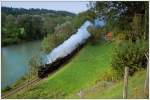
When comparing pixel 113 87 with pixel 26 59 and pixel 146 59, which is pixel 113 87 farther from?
pixel 26 59

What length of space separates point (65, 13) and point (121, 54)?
545 millimetres

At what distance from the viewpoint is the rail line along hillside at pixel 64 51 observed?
5.41 meters

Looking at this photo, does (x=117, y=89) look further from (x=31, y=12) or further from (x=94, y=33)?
(x=31, y=12)

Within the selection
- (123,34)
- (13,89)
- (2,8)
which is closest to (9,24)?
(2,8)

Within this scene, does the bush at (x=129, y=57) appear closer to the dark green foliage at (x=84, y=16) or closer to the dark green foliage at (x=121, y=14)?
the dark green foliage at (x=121, y=14)

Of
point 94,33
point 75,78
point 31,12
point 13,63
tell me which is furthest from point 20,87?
point 94,33

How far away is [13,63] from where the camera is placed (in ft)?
17.5

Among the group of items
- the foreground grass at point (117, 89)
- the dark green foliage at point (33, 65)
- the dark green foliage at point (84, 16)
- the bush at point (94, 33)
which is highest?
the dark green foliage at point (84, 16)

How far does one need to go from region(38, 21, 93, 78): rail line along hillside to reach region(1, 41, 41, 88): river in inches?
5.1

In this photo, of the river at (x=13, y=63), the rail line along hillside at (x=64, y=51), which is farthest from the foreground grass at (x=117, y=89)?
the river at (x=13, y=63)

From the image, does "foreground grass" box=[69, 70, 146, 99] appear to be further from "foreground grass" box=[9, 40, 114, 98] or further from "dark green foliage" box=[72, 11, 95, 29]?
"dark green foliage" box=[72, 11, 95, 29]

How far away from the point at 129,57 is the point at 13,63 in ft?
2.99

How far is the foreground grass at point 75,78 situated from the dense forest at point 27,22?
1.14ft

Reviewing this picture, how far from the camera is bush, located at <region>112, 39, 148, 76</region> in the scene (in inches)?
209
